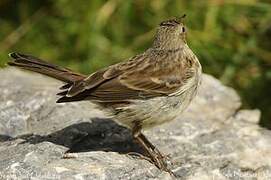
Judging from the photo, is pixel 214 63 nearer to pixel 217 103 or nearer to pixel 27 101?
pixel 217 103

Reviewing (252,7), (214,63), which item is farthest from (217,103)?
(252,7)

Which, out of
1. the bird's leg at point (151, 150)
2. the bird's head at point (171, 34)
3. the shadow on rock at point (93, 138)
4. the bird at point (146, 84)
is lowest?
the shadow on rock at point (93, 138)

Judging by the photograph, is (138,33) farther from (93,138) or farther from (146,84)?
(146,84)

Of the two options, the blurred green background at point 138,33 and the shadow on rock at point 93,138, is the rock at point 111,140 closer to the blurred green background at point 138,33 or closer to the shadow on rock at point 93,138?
the shadow on rock at point 93,138

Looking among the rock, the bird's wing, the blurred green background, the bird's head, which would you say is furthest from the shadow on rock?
the blurred green background

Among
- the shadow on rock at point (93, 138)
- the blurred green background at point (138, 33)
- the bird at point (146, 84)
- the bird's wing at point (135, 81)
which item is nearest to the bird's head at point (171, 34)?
the bird at point (146, 84)
